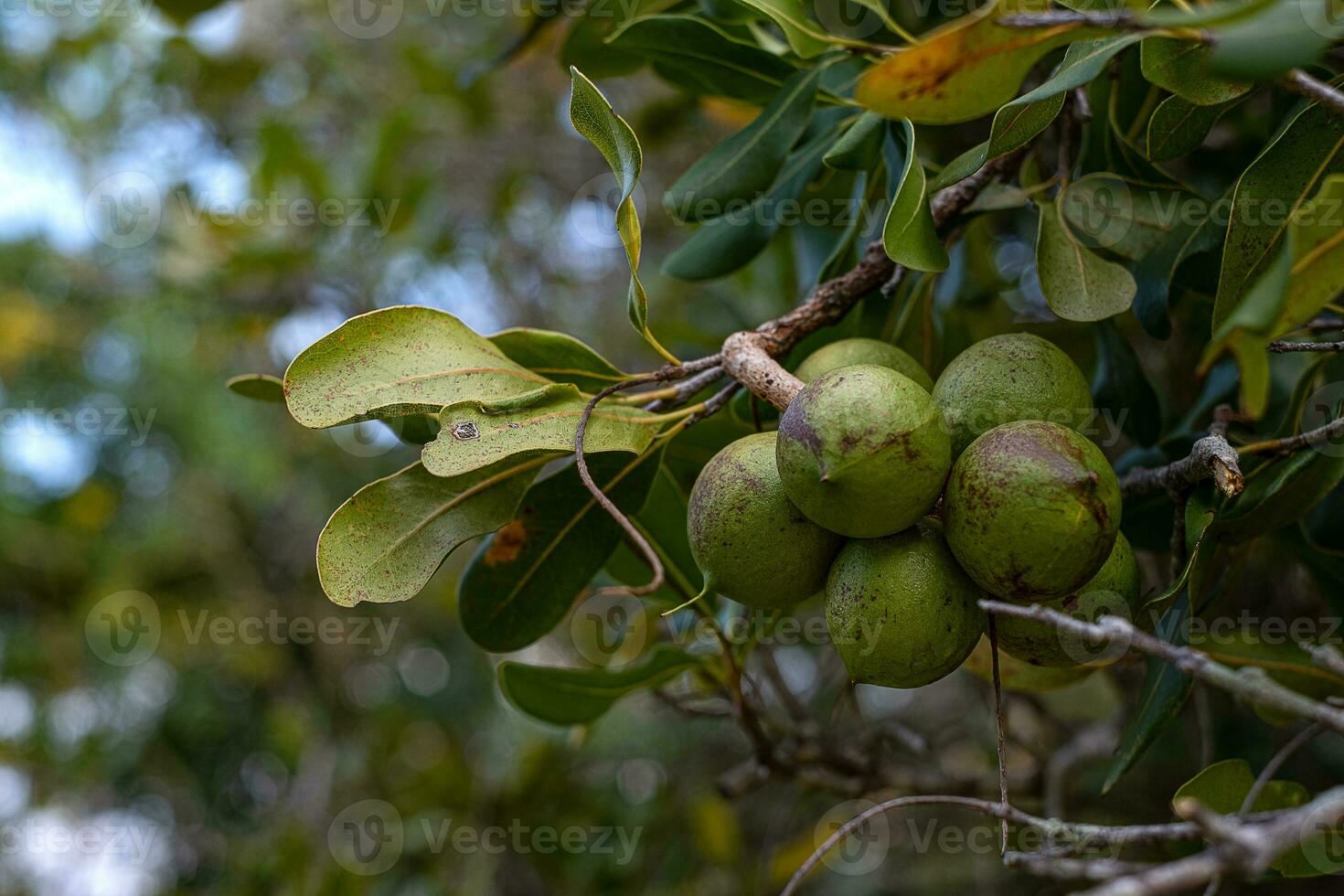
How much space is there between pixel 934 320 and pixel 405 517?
0.83m

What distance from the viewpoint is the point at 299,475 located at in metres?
4.29

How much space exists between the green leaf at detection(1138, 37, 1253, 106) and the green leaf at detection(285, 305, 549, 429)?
72cm

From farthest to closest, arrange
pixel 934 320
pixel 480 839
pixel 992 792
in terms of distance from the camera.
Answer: pixel 480 839
pixel 992 792
pixel 934 320

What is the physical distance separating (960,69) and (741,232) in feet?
1.98

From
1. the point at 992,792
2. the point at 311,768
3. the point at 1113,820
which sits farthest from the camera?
the point at 311,768

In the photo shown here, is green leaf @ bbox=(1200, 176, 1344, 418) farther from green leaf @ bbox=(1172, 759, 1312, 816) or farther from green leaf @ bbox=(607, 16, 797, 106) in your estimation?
green leaf @ bbox=(607, 16, 797, 106)

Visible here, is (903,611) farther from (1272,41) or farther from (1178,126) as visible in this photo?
(1178,126)

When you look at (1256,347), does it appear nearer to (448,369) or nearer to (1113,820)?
(448,369)

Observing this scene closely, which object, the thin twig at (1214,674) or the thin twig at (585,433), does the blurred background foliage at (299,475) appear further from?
the thin twig at (1214,674)

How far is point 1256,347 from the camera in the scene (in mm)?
696

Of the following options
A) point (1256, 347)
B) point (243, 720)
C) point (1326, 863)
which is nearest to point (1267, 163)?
point (1256, 347)

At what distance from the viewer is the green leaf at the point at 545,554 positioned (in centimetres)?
130

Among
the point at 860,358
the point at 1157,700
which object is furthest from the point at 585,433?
the point at 1157,700

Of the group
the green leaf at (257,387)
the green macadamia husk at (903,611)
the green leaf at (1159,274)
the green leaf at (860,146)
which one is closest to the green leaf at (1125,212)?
the green leaf at (1159,274)
